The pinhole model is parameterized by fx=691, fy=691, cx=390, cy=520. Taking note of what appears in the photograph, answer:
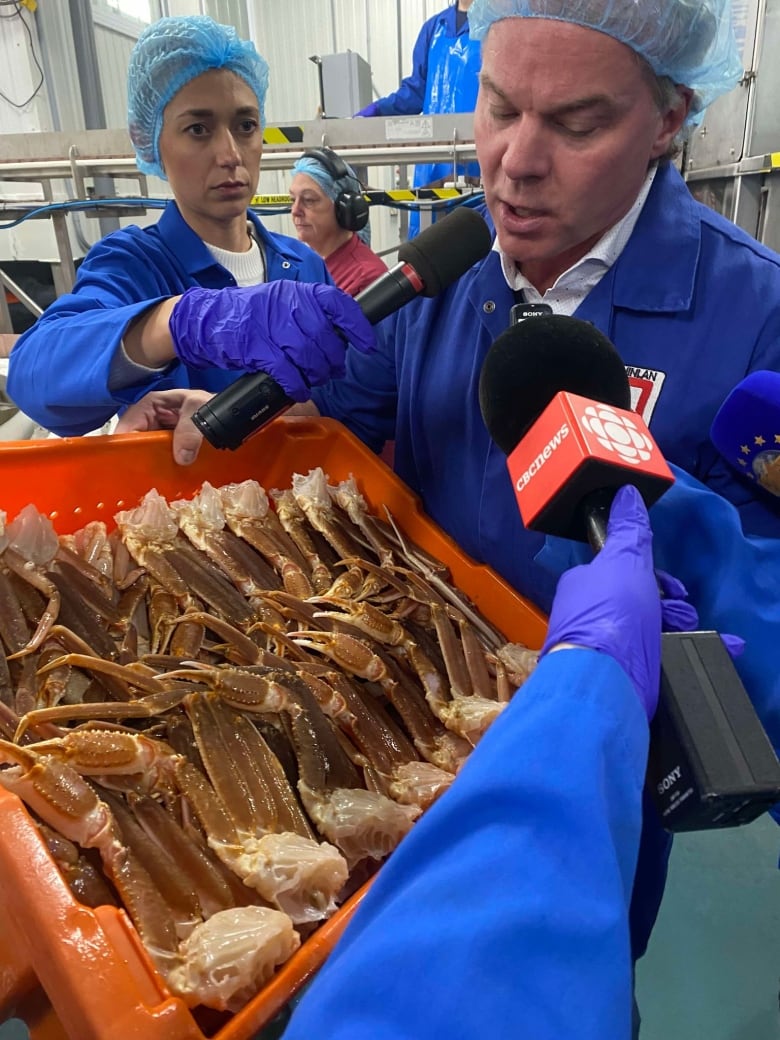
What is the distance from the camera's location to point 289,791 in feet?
2.81

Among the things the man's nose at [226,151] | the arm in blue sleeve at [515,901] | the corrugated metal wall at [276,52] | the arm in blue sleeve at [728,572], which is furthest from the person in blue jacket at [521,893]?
the corrugated metal wall at [276,52]

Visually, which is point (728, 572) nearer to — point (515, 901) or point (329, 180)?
point (515, 901)

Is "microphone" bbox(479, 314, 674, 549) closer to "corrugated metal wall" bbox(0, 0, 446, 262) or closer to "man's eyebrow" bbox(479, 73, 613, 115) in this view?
"man's eyebrow" bbox(479, 73, 613, 115)

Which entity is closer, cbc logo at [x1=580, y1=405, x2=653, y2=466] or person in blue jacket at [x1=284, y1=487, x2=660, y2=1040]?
person in blue jacket at [x1=284, y1=487, x2=660, y2=1040]

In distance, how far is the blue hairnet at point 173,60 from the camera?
1.63 meters

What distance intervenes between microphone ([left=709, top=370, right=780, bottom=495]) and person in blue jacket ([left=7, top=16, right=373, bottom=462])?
2.02 ft

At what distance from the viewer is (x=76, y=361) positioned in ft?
4.10

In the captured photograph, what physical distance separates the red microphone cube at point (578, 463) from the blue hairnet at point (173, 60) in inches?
59.9

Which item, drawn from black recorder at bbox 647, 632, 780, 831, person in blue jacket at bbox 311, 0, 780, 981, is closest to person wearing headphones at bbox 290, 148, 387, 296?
person in blue jacket at bbox 311, 0, 780, 981

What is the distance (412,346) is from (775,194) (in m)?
2.44

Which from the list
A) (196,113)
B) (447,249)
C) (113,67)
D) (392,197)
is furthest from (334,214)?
(113,67)

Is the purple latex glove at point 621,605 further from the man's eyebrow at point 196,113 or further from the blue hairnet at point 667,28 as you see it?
the man's eyebrow at point 196,113

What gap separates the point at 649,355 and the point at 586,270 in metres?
0.17

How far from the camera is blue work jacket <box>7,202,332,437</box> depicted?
1.25 metres
